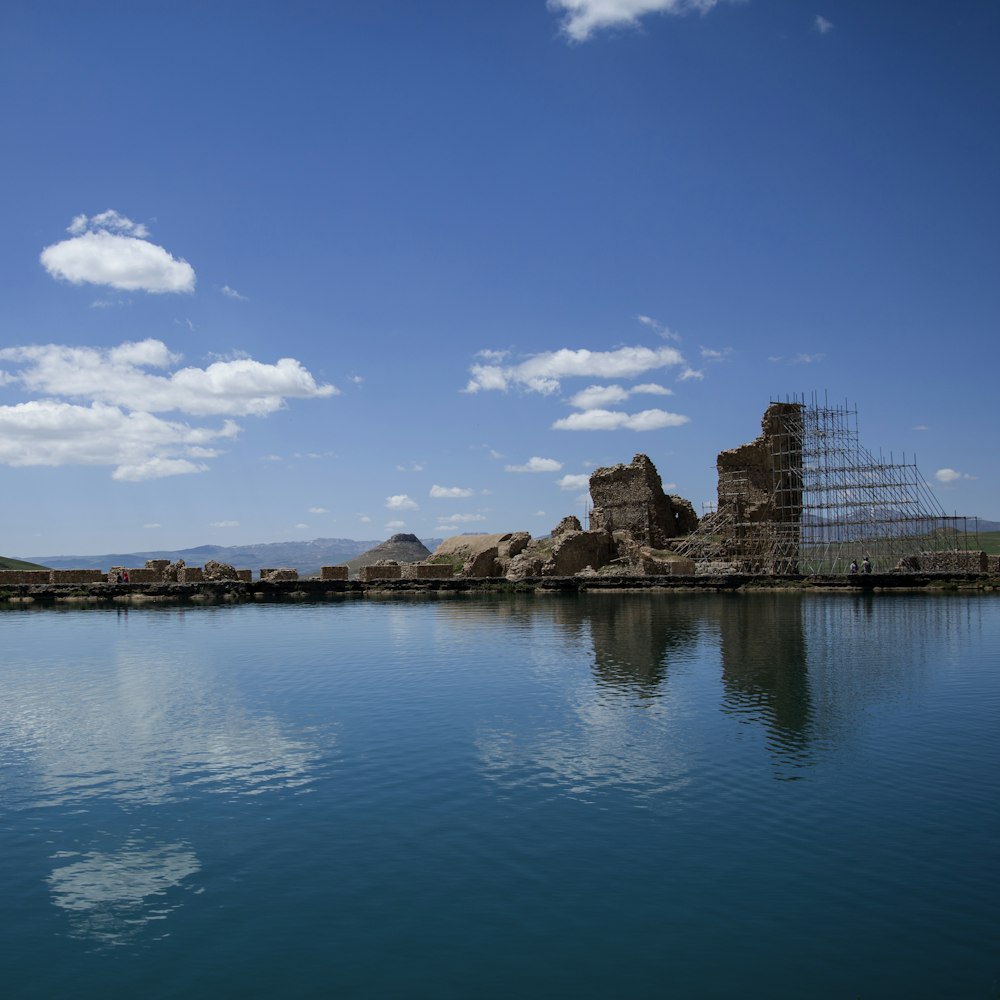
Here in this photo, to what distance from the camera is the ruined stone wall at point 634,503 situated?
187 feet

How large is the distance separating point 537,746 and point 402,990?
7.10 m

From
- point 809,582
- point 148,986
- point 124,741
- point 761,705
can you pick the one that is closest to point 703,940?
point 148,986

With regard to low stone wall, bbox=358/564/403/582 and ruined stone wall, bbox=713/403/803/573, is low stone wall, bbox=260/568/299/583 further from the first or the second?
ruined stone wall, bbox=713/403/803/573

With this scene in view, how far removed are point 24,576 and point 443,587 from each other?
23.7 m

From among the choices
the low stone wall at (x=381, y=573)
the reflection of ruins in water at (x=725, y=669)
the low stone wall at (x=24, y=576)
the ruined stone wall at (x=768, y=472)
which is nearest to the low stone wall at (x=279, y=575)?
the low stone wall at (x=381, y=573)

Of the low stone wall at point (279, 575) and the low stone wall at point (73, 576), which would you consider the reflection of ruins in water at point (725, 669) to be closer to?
the low stone wall at point (279, 575)

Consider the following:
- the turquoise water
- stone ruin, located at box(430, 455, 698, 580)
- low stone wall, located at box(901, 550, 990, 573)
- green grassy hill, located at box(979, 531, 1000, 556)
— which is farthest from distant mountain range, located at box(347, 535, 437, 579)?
the turquoise water

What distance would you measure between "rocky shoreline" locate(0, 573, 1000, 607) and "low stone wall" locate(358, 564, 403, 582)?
1631 mm

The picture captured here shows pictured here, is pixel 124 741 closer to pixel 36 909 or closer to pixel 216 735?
pixel 216 735

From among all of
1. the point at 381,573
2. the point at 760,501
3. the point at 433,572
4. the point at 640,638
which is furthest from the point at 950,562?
the point at 381,573

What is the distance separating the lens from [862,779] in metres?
11.8

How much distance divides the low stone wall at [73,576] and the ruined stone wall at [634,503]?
3038cm

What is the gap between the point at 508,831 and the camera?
10.0 meters

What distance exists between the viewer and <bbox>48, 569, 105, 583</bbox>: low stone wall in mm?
51719
